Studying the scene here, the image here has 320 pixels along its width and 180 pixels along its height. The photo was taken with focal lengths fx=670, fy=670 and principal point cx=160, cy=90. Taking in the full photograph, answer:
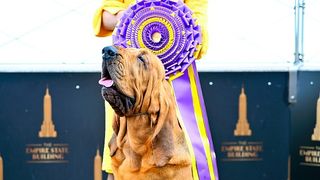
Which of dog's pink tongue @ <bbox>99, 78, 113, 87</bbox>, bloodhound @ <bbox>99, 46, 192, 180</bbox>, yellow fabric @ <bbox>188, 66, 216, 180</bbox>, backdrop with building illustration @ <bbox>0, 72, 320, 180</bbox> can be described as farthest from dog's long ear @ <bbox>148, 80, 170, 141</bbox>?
backdrop with building illustration @ <bbox>0, 72, 320, 180</bbox>

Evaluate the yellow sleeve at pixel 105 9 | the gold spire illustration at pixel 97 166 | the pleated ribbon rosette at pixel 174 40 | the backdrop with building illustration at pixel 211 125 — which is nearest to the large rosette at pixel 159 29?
the pleated ribbon rosette at pixel 174 40

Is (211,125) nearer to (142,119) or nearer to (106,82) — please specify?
(142,119)

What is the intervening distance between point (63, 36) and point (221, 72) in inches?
43.2

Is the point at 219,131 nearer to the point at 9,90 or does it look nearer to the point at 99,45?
the point at 99,45

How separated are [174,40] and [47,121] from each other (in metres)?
2.09

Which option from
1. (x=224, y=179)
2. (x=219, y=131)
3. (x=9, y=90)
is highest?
(x=9, y=90)

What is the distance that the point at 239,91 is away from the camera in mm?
4426

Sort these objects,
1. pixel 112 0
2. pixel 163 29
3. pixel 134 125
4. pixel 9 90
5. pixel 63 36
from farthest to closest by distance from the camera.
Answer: pixel 63 36 < pixel 9 90 < pixel 112 0 < pixel 163 29 < pixel 134 125

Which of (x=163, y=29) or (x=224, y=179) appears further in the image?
(x=224, y=179)

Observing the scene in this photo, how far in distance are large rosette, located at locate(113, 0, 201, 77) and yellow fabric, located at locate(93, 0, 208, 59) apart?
0.08 meters

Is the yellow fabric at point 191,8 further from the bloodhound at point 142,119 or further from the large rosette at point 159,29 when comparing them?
the bloodhound at point 142,119

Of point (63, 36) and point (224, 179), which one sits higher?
point (63, 36)

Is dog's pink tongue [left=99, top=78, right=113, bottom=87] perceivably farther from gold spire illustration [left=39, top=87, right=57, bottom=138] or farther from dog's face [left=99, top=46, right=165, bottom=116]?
gold spire illustration [left=39, top=87, right=57, bottom=138]

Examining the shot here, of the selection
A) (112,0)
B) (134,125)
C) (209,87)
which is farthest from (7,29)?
(134,125)
